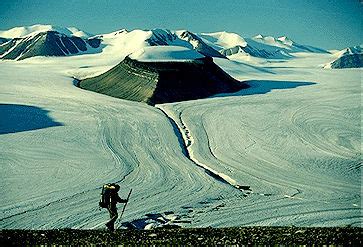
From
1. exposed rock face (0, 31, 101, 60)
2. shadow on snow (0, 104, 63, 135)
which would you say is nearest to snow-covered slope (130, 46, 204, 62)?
shadow on snow (0, 104, 63, 135)

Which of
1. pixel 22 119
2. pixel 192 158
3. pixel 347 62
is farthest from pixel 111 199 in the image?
pixel 347 62

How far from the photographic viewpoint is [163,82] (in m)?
34.3

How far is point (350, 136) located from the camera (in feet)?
71.0

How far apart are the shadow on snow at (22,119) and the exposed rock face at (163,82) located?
870cm

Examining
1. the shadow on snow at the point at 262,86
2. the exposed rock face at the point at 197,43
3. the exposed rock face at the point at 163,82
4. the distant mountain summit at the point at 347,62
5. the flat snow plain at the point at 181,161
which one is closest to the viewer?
the flat snow plain at the point at 181,161

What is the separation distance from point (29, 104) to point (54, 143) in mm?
9942

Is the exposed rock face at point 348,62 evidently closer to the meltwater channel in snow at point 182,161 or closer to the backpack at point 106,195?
the meltwater channel in snow at point 182,161

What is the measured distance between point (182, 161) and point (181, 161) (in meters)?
0.05

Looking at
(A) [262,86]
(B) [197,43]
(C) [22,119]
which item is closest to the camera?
(C) [22,119]

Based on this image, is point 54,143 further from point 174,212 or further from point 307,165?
point 307,165

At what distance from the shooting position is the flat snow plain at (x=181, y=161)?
40.3ft

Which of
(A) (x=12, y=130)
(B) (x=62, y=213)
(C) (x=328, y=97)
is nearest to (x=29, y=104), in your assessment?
(A) (x=12, y=130)

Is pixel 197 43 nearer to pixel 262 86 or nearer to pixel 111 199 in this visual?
pixel 262 86

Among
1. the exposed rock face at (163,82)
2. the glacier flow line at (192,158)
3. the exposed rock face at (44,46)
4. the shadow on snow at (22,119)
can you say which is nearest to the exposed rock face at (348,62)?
the exposed rock face at (44,46)
